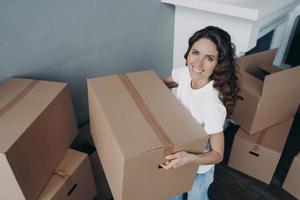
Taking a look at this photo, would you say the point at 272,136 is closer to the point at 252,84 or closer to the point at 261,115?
the point at 261,115

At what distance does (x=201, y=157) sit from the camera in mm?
783

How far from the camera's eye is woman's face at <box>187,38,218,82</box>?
94 centimetres

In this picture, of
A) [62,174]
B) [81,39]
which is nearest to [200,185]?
[62,174]

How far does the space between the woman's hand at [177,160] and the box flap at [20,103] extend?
0.44 metres

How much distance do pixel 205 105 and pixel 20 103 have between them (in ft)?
2.09

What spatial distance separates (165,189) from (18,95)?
608 millimetres

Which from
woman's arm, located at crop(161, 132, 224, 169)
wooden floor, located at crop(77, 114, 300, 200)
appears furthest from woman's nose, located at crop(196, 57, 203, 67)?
wooden floor, located at crop(77, 114, 300, 200)

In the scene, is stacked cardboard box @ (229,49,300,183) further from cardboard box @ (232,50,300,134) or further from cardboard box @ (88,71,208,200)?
cardboard box @ (88,71,208,200)

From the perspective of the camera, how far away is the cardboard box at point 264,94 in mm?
1330

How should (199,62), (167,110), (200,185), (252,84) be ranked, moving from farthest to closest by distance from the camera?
1. (252,84)
2. (200,185)
3. (199,62)
4. (167,110)

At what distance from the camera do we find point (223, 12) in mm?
1140

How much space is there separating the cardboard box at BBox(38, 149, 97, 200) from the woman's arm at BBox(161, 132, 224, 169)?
44 centimetres

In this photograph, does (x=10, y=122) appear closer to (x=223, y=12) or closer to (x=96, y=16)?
(x=96, y=16)

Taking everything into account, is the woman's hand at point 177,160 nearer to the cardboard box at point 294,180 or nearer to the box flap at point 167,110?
the box flap at point 167,110
